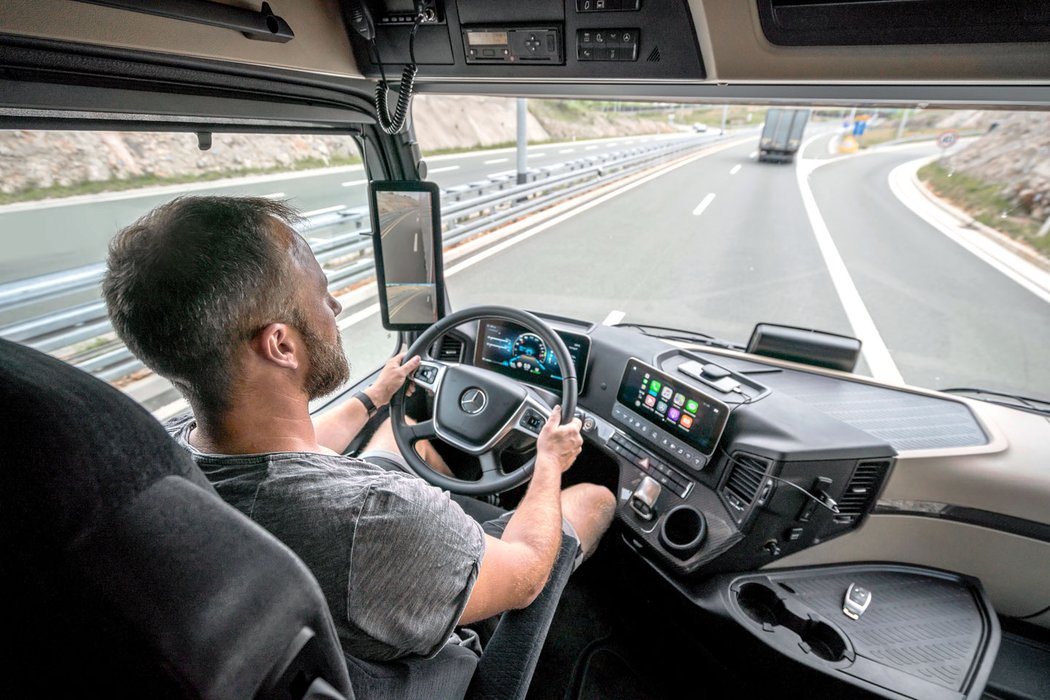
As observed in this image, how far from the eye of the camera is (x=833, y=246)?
4.50m

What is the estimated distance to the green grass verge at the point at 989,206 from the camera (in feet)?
6.15

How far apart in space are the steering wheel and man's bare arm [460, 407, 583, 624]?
0.11 m

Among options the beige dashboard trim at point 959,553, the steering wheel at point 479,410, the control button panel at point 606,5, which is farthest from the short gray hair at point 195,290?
the beige dashboard trim at point 959,553

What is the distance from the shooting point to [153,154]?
168 cm

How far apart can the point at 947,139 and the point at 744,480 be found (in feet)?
5.41

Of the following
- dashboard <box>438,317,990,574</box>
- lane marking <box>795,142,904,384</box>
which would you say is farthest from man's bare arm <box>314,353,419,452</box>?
lane marking <box>795,142,904,384</box>

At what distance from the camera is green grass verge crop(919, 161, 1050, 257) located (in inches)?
73.8

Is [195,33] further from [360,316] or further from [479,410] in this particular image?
[360,316]

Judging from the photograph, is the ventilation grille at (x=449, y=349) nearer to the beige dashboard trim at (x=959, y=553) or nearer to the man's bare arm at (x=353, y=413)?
the man's bare arm at (x=353, y=413)

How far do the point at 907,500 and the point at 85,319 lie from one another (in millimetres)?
3633

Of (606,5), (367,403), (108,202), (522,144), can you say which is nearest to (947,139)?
(606,5)

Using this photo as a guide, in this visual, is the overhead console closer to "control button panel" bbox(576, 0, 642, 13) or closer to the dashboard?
"control button panel" bbox(576, 0, 642, 13)

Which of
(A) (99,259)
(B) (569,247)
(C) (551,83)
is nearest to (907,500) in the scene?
(C) (551,83)

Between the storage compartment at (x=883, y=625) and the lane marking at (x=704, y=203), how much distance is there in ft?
16.3
